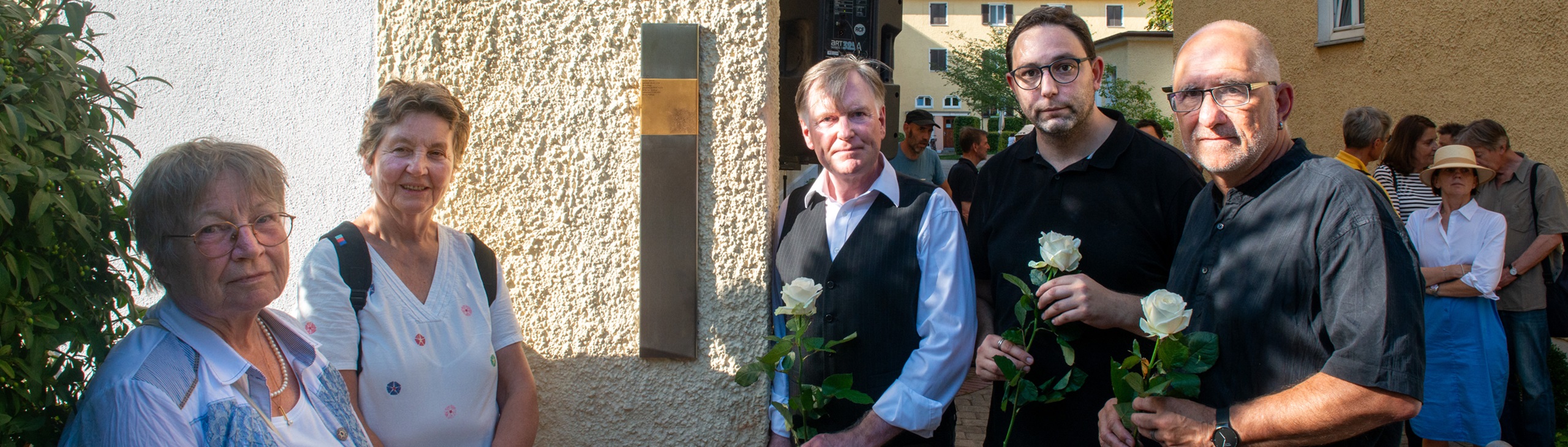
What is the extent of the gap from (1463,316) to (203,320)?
5.09 meters

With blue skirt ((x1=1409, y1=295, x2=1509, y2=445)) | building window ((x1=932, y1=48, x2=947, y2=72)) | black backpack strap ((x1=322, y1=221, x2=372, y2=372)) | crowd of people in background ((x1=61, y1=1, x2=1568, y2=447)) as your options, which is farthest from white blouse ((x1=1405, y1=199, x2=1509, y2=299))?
building window ((x1=932, y1=48, x2=947, y2=72))

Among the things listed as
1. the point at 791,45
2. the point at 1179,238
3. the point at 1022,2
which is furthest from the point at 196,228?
the point at 1022,2

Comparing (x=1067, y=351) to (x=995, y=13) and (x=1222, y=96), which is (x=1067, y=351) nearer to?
(x=1222, y=96)

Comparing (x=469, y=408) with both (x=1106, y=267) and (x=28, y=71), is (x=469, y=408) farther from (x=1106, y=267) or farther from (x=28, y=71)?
(x=1106, y=267)

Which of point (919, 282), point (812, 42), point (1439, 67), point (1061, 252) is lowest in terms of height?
point (919, 282)

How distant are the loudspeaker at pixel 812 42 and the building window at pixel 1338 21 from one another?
21.6ft

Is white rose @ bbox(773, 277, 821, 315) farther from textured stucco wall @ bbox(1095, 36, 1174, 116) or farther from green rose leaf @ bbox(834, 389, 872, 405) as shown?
textured stucco wall @ bbox(1095, 36, 1174, 116)

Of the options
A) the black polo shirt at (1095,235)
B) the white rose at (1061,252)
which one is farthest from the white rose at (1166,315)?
the black polo shirt at (1095,235)

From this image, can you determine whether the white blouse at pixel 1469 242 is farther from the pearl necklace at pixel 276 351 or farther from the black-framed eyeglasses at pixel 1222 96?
the pearl necklace at pixel 276 351

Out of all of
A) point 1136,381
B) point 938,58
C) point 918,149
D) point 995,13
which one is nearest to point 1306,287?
point 1136,381

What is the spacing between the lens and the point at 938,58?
42.5m

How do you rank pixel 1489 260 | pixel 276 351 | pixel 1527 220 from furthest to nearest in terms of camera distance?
pixel 1527 220
pixel 1489 260
pixel 276 351

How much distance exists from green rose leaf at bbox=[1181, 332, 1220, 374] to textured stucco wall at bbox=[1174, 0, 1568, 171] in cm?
657

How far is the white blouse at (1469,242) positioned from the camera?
13.6ft
